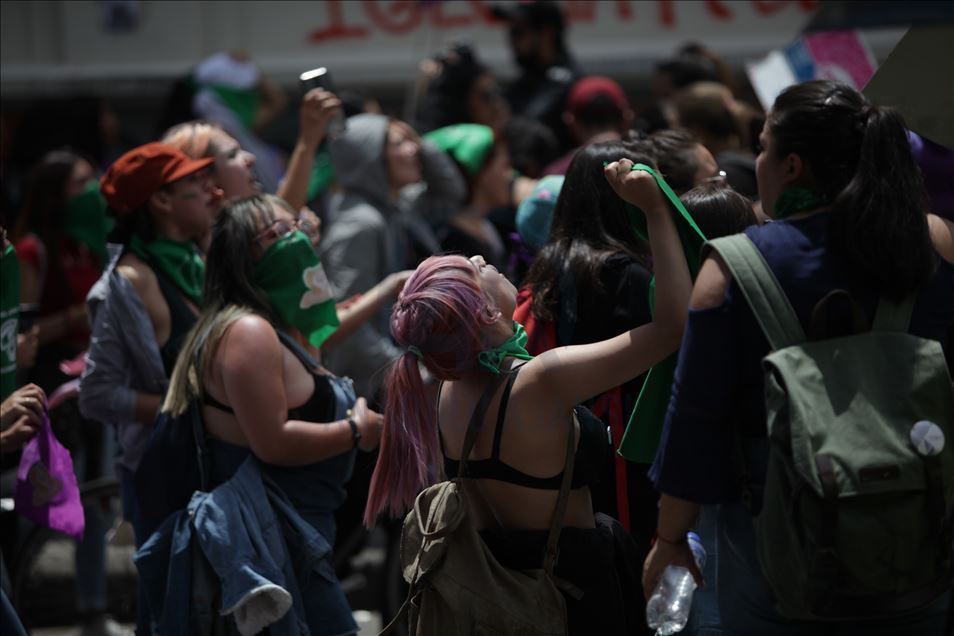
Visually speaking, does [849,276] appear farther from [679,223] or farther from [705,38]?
[705,38]

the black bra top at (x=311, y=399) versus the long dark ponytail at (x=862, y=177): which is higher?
the long dark ponytail at (x=862, y=177)

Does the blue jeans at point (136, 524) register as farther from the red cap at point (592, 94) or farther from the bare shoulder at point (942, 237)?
the red cap at point (592, 94)

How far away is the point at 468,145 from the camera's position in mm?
6574

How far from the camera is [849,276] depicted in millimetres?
2723

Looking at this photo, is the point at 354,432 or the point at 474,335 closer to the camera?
the point at 474,335

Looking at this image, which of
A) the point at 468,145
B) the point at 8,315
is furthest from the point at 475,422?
the point at 468,145

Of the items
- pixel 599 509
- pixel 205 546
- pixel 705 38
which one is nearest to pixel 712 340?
pixel 599 509

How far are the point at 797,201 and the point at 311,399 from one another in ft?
5.75

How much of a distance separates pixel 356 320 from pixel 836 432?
7.91 feet

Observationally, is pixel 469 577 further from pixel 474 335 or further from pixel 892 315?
pixel 892 315

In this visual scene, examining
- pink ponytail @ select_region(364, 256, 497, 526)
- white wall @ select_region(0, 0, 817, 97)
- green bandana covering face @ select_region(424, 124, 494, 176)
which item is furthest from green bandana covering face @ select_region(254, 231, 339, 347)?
white wall @ select_region(0, 0, 817, 97)

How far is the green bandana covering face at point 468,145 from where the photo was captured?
651cm

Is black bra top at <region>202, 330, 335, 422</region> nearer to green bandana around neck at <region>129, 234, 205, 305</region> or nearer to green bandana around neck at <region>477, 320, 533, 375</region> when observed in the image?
green bandana around neck at <region>129, 234, 205, 305</region>

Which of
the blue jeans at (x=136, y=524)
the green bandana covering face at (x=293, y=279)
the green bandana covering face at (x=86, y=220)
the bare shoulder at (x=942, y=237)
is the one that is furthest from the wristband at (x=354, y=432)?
the green bandana covering face at (x=86, y=220)
